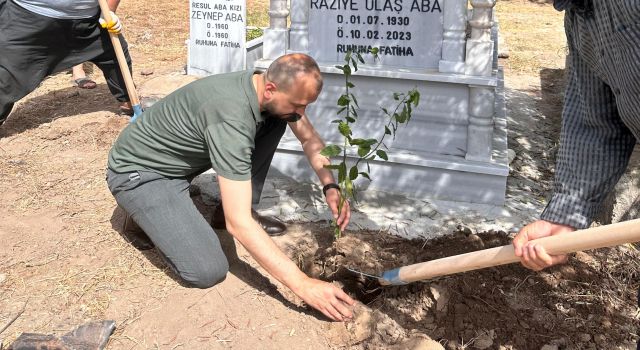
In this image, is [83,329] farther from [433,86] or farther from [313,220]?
[433,86]

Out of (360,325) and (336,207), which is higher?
(336,207)

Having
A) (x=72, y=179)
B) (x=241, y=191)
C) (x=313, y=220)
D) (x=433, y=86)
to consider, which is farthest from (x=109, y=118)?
(x=241, y=191)

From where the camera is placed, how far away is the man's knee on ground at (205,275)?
314 centimetres

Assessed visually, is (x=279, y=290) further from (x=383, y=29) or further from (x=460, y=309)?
(x=383, y=29)

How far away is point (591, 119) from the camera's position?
2.05m

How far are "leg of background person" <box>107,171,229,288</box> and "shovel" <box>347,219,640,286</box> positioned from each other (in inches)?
31.0

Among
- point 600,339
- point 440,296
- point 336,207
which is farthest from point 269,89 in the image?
point 600,339

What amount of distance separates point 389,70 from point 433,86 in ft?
1.09

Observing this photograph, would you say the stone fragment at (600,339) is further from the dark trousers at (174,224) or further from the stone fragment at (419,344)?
the dark trousers at (174,224)

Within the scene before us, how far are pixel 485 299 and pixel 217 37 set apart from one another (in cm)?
511

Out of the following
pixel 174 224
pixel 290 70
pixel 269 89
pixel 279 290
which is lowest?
pixel 279 290

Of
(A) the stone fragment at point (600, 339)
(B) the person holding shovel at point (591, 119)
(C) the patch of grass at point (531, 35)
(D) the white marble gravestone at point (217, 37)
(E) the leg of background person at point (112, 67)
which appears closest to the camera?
(B) the person holding shovel at point (591, 119)

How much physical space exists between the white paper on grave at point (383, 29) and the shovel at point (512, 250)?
1.98 m

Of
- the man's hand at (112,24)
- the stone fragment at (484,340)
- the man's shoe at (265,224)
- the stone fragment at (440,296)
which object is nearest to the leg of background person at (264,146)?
the man's shoe at (265,224)
